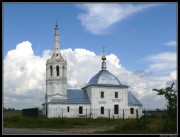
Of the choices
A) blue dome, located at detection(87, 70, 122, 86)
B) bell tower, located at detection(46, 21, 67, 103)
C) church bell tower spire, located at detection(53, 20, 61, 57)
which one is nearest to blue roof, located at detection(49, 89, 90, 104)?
bell tower, located at detection(46, 21, 67, 103)

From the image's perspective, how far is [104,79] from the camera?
45688 mm

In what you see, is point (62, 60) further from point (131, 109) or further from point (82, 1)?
point (82, 1)

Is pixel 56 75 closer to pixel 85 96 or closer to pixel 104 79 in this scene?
pixel 85 96

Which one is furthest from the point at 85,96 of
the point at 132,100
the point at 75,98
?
the point at 132,100

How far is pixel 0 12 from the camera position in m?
14.3

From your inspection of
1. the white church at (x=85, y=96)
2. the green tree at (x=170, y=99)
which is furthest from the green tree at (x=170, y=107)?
the white church at (x=85, y=96)

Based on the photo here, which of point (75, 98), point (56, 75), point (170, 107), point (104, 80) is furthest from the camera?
point (104, 80)

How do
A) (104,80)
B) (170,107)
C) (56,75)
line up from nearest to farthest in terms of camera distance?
(170,107), (56,75), (104,80)

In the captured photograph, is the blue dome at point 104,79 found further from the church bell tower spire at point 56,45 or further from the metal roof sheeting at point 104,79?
the church bell tower spire at point 56,45

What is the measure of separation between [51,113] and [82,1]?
100 feet

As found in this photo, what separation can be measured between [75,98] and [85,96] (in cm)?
164

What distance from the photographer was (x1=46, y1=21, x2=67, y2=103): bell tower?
4397 cm

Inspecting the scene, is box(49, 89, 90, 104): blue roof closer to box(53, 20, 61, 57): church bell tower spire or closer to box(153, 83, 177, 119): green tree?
box(53, 20, 61, 57): church bell tower spire

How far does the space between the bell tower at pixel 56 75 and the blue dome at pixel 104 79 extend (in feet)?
11.7
